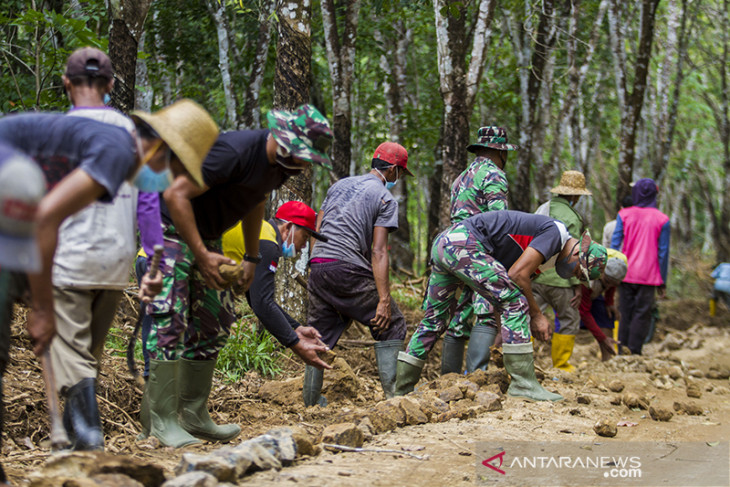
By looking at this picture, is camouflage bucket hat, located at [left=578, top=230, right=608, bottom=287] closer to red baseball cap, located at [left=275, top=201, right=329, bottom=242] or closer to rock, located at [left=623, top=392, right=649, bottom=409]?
rock, located at [left=623, top=392, right=649, bottom=409]

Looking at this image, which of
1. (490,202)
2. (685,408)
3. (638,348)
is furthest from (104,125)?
(638,348)

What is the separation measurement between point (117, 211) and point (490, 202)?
3.94m

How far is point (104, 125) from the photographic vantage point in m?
3.26

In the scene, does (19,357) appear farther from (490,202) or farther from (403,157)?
(490,202)

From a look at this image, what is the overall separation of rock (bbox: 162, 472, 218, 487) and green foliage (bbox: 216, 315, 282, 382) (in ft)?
12.2

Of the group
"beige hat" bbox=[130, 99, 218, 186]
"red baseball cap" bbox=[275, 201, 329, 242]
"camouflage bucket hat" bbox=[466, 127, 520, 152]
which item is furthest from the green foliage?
"beige hat" bbox=[130, 99, 218, 186]

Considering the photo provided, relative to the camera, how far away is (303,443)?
13.3ft

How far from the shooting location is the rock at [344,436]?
14.4 ft

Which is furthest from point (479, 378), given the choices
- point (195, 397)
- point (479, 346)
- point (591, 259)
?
point (195, 397)

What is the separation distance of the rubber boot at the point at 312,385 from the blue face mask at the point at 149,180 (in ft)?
9.11

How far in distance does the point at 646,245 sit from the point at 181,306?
23.3 ft

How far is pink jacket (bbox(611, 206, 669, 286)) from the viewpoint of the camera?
380 inches

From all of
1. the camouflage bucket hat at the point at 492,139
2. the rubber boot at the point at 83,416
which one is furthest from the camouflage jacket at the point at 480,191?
the rubber boot at the point at 83,416

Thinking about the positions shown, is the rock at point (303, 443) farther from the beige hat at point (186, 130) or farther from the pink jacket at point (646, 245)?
the pink jacket at point (646, 245)
